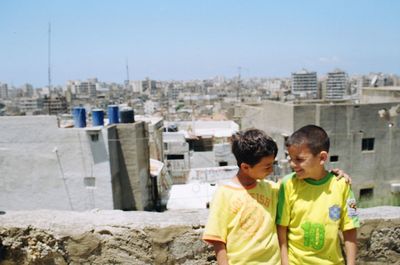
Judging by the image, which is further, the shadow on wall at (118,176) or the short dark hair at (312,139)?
the shadow on wall at (118,176)

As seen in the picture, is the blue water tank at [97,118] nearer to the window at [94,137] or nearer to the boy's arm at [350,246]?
the window at [94,137]

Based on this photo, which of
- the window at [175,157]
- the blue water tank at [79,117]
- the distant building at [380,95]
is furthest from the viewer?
the distant building at [380,95]

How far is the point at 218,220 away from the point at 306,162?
23.9 inches

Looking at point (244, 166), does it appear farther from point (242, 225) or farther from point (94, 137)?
point (94, 137)

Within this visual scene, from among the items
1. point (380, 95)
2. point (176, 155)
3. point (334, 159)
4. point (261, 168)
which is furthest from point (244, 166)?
point (380, 95)

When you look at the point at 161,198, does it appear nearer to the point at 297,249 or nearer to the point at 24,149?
the point at 24,149

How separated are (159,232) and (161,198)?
18.1 m

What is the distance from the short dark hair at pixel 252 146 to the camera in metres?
2.27

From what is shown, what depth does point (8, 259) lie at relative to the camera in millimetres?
3004

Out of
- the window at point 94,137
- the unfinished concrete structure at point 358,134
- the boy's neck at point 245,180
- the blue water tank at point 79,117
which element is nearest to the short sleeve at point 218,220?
the boy's neck at point 245,180

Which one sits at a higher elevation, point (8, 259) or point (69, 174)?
point (8, 259)

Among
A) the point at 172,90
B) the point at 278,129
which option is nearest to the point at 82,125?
the point at 278,129

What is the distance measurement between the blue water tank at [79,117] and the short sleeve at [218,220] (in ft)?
51.7

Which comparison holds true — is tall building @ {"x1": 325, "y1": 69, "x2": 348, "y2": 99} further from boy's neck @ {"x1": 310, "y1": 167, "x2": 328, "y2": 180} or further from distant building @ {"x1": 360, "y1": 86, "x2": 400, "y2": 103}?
boy's neck @ {"x1": 310, "y1": 167, "x2": 328, "y2": 180}
